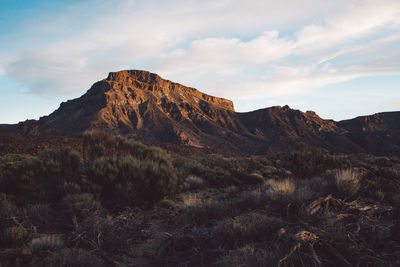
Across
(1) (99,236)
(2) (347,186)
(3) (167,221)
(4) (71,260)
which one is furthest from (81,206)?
(2) (347,186)

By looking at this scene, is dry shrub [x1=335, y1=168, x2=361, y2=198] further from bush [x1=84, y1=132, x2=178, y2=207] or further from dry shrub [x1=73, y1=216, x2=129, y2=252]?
dry shrub [x1=73, y1=216, x2=129, y2=252]

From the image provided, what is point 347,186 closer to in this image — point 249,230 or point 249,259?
point 249,230

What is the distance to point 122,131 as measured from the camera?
74.2 m

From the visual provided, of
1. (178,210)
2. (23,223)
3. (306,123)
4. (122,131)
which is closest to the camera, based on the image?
(23,223)

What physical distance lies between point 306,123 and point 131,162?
103881 mm

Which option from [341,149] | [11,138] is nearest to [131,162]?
[11,138]

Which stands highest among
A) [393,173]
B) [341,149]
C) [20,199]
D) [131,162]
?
[131,162]

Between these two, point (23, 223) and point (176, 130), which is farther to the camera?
point (176, 130)

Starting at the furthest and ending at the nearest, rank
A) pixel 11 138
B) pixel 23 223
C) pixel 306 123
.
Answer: pixel 306 123 → pixel 11 138 → pixel 23 223

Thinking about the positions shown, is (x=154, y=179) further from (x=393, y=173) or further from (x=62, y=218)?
(x=393, y=173)

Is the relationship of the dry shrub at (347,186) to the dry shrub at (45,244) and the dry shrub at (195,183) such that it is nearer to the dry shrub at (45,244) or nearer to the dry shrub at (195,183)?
the dry shrub at (195,183)

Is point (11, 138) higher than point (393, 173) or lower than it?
higher

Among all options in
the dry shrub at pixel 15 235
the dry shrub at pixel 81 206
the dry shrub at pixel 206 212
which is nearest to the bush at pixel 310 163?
the dry shrub at pixel 206 212

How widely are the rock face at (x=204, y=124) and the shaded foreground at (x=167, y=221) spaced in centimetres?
6221
